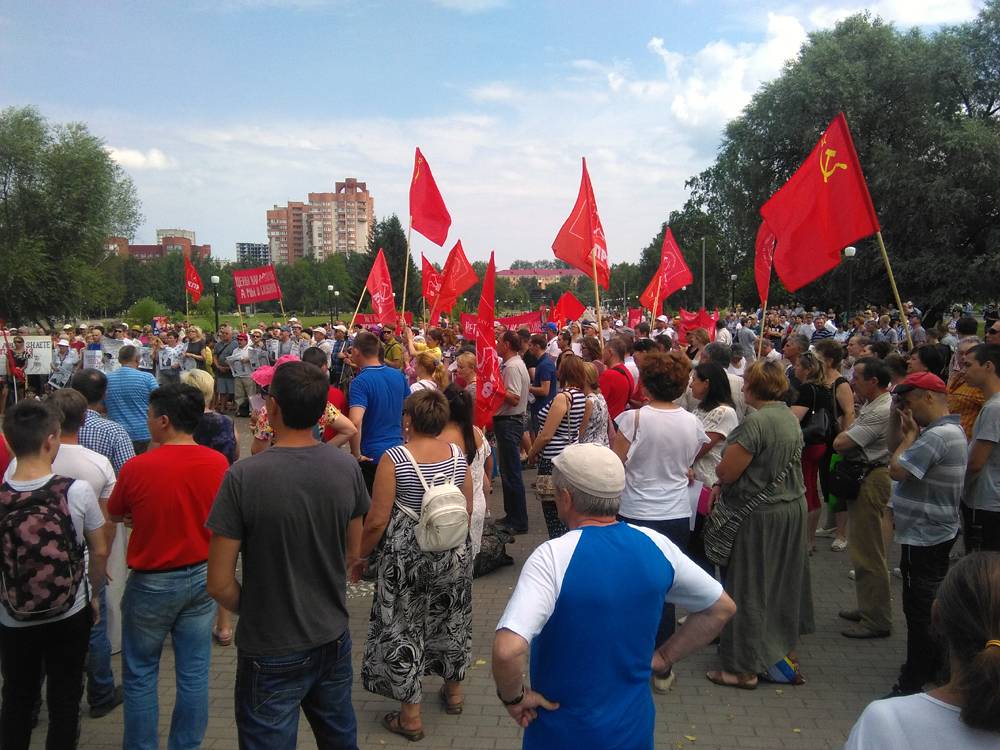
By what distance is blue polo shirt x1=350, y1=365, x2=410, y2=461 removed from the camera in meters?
6.09

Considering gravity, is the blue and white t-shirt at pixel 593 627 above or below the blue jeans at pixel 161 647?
above

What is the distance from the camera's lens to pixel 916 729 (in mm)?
1610

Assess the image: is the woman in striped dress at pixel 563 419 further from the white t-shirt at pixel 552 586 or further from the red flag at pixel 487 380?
the white t-shirt at pixel 552 586

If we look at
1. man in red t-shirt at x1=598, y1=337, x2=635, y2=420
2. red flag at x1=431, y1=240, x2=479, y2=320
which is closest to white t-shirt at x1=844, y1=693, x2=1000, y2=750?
man in red t-shirt at x1=598, y1=337, x2=635, y2=420

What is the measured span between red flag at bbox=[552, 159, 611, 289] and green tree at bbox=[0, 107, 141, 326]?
4171cm

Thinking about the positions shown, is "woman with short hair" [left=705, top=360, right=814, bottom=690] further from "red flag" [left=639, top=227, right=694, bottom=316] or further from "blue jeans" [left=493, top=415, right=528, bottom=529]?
"red flag" [left=639, top=227, right=694, bottom=316]

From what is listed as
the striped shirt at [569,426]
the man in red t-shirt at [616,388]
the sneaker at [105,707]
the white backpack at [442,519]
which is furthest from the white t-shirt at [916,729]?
the man in red t-shirt at [616,388]

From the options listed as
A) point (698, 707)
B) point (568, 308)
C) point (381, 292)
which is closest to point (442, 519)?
point (698, 707)

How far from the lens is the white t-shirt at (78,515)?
329 cm

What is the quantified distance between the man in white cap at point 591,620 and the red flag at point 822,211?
4965mm

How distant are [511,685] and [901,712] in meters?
1.03

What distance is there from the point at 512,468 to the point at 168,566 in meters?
4.71

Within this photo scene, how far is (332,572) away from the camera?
2.96 metres

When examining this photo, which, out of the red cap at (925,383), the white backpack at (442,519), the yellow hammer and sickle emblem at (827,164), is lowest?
the white backpack at (442,519)
